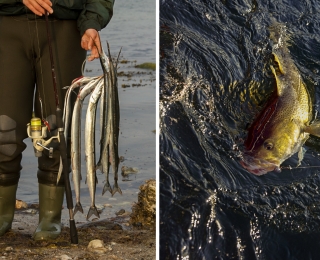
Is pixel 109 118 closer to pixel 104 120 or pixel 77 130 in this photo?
pixel 104 120

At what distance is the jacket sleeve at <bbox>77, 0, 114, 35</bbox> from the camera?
3898mm

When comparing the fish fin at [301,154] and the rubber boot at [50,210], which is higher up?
the fish fin at [301,154]

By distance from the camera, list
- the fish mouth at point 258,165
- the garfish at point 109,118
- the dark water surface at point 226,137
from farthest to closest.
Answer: the fish mouth at point 258,165 → the dark water surface at point 226,137 → the garfish at point 109,118

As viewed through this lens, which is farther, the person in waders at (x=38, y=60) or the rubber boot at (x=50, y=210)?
the rubber boot at (x=50, y=210)

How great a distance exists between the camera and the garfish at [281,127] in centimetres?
409

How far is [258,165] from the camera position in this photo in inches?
162

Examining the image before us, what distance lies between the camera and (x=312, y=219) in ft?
13.7

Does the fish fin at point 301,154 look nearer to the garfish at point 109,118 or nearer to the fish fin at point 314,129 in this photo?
the fish fin at point 314,129

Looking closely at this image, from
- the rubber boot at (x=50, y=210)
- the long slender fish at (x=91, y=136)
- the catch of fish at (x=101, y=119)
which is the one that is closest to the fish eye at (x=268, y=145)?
the catch of fish at (x=101, y=119)

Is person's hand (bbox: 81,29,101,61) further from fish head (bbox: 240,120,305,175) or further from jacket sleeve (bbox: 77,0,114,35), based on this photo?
fish head (bbox: 240,120,305,175)

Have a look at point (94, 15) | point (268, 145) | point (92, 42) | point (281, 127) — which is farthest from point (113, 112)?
point (281, 127)

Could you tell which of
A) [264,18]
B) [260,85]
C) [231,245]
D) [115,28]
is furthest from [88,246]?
[115,28]

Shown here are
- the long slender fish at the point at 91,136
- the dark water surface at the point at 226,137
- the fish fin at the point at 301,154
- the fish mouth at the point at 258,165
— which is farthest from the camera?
the fish fin at the point at 301,154

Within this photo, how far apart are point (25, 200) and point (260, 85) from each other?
208 centimetres
